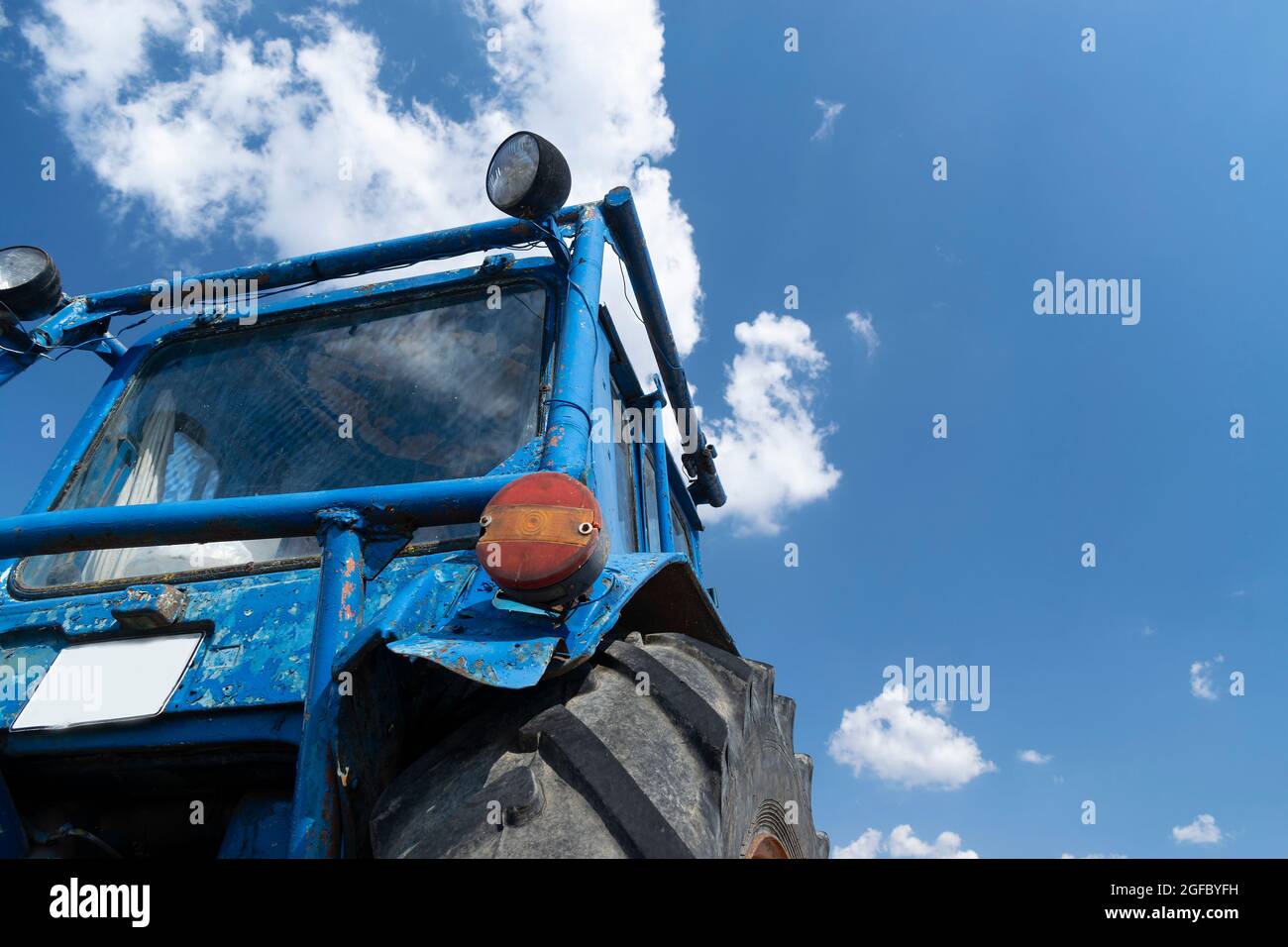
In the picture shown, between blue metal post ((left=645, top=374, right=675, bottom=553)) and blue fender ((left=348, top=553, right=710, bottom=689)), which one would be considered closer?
blue fender ((left=348, top=553, right=710, bottom=689))

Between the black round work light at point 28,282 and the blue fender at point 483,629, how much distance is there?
184 cm

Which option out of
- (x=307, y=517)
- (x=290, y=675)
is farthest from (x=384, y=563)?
(x=290, y=675)

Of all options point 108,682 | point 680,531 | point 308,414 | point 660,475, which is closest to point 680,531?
point 680,531

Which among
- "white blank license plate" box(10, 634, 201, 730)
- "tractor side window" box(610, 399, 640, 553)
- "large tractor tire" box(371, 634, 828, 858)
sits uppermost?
"tractor side window" box(610, 399, 640, 553)

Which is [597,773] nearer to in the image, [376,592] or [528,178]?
[376,592]

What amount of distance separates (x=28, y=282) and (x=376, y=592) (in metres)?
1.68

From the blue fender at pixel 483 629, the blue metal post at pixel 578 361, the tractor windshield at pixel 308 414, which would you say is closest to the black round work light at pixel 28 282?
the tractor windshield at pixel 308 414

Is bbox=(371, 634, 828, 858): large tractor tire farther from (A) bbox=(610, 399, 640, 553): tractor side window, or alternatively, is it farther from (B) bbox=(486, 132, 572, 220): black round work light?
(B) bbox=(486, 132, 572, 220): black round work light

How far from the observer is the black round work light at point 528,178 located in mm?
1980

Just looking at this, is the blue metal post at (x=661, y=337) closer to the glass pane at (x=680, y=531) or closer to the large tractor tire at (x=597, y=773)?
the glass pane at (x=680, y=531)

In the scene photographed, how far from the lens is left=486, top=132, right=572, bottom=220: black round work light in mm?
1980

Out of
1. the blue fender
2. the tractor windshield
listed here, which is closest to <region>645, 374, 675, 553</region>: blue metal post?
the tractor windshield

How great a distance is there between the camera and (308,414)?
228 cm
